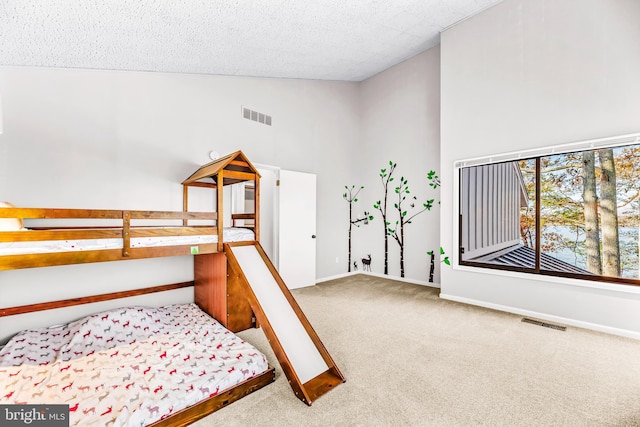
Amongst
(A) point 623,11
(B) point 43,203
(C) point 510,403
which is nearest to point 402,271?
(C) point 510,403

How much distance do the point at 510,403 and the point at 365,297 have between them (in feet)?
7.81

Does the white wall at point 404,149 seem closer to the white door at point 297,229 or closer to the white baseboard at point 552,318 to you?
the white baseboard at point 552,318

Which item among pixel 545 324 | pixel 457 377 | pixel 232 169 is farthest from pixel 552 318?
pixel 232 169

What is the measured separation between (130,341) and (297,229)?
2.65 meters

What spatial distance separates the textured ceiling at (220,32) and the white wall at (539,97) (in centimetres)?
55

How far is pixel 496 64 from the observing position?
3.59 metres

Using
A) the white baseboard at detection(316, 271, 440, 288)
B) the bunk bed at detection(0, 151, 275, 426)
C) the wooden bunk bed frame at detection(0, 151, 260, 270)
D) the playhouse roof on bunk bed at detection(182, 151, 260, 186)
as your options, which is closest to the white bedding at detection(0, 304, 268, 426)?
the bunk bed at detection(0, 151, 275, 426)

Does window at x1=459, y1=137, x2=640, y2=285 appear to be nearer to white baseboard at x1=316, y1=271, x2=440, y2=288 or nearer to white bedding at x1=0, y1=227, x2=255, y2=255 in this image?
white baseboard at x1=316, y1=271, x2=440, y2=288

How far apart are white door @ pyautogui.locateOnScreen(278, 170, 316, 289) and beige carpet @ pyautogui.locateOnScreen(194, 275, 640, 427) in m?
1.24

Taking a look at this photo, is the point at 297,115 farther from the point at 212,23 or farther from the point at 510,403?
the point at 510,403

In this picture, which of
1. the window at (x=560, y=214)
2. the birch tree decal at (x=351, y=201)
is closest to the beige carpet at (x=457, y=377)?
the window at (x=560, y=214)

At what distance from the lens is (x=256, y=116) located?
4121 mm

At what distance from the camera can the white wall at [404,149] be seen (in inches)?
183

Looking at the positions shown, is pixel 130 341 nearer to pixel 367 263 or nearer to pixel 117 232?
pixel 117 232
